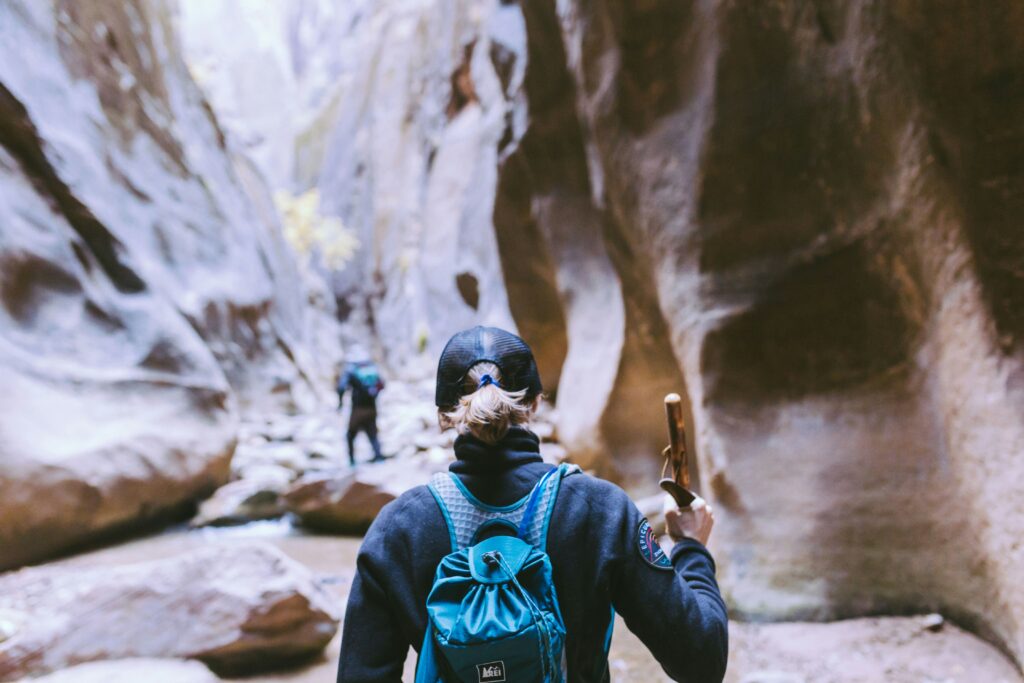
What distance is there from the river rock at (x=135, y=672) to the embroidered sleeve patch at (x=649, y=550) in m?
2.79

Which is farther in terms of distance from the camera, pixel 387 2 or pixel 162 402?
pixel 387 2

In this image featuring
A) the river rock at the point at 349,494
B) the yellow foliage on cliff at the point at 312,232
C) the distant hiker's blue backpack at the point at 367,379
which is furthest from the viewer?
the yellow foliage on cliff at the point at 312,232

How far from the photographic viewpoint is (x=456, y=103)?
1706cm

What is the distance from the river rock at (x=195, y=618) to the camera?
10.7 feet

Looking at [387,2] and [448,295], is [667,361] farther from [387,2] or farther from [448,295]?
[387,2]

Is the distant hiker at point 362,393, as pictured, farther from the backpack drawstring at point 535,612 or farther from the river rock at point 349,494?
the backpack drawstring at point 535,612

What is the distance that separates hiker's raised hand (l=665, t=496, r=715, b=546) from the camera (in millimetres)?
1430

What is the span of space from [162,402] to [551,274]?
4.54 meters

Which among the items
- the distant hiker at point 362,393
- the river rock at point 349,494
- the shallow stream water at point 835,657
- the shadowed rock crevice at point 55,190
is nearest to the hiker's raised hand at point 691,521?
the shallow stream water at point 835,657

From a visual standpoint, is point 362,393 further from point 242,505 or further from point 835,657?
point 835,657

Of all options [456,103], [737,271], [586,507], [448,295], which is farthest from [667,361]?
[456,103]

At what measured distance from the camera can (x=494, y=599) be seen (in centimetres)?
117

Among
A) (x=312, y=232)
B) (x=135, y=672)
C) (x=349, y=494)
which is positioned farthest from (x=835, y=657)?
(x=312, y=232)

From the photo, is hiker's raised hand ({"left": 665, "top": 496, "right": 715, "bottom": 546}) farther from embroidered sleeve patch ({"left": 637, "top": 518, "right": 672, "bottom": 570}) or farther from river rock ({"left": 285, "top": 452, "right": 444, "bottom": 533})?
river rock ({"left": 285, "top": 452, "right": 444, "bottom": 533})
